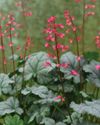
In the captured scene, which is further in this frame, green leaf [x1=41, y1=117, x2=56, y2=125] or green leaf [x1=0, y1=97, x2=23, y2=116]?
green leaf [x1=0, y1=97, x2=23, y2=116]

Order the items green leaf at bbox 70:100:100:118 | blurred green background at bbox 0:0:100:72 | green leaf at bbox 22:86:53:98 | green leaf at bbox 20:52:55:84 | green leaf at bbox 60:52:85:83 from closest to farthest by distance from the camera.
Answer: green leaf at bbox 70:100:100:118
green leaf at bbox 22:86:53:98
green leaf at bbox 60:52:85:83
green leaf at bbox 20:52:55:84
blurred green background at bbox 0:0:100:72

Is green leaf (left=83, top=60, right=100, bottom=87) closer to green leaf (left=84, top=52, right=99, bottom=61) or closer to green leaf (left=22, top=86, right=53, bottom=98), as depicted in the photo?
green leaf (left=84, top=52, right=99, bottom=61)

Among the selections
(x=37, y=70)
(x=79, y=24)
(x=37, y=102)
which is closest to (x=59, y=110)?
(x=37, y=102)

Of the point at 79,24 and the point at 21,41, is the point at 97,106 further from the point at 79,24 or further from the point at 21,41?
the point at 21,41

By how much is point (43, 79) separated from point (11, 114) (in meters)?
0.36

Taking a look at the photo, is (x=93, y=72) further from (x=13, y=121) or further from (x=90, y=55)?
(x=13, y=121)

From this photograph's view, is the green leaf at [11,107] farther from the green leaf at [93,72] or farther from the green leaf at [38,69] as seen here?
the green leaf at [93,72]

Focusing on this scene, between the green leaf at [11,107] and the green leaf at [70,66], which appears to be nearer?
the green leaf at [11,107]

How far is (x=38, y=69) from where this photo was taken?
281 cm

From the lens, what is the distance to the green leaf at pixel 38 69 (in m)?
2.78

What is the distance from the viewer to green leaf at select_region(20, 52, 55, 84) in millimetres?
2779

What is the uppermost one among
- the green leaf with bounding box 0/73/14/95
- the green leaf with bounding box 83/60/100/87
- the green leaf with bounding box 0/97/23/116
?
the green leaf with bounding box 83/60/100/87

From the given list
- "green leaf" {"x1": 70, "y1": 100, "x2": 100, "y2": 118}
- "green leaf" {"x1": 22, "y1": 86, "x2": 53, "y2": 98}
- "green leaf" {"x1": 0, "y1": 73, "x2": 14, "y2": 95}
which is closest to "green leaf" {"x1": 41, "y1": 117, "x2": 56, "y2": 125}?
"green leaf" {"x1": 22, "y1": 86, "x2": 53, "y2": 98}

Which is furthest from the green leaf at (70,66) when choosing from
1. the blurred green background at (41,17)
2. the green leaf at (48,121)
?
the blurred green background at (41,17)
